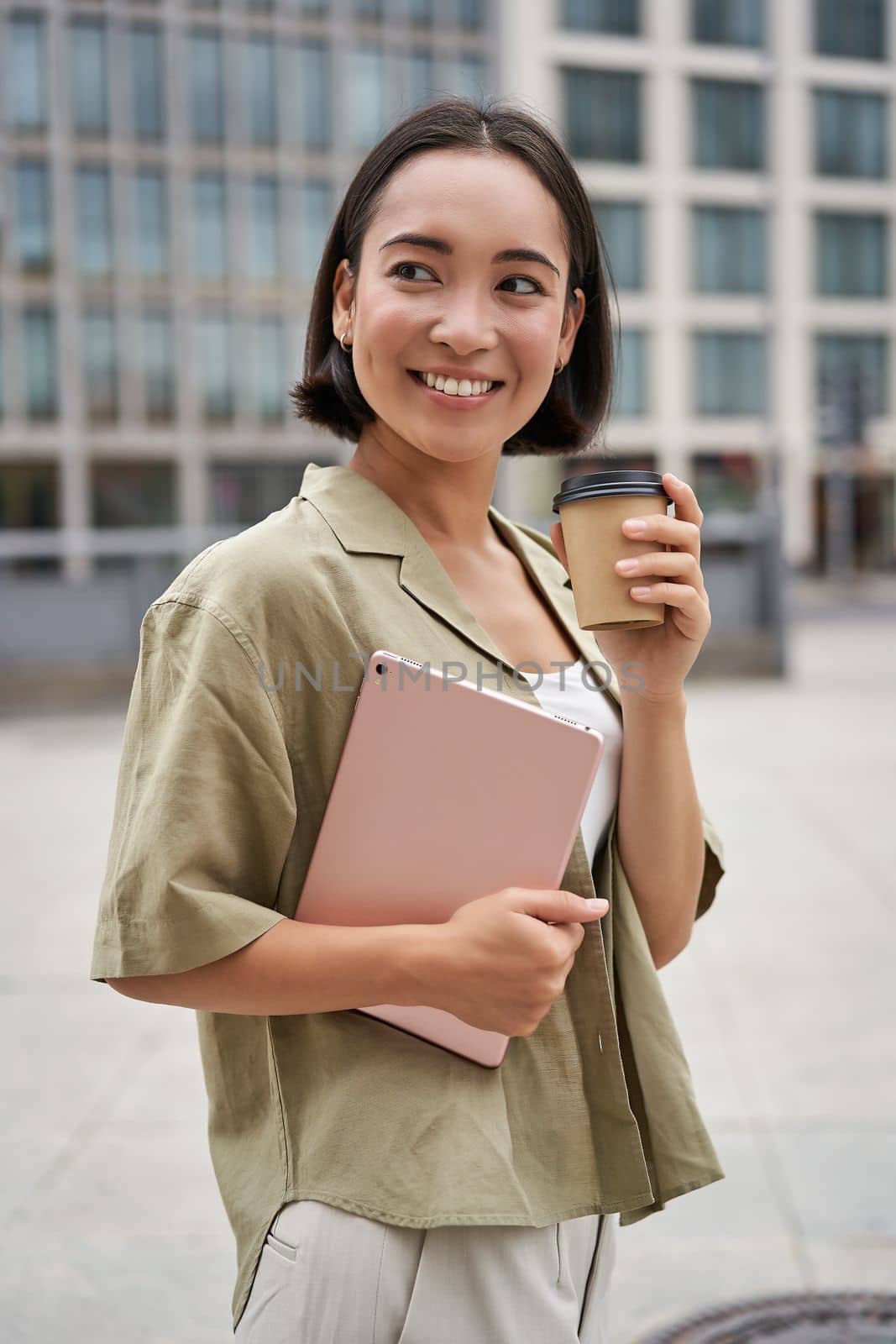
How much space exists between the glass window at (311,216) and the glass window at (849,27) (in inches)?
519

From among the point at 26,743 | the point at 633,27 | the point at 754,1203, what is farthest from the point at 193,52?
the point at 754,1203

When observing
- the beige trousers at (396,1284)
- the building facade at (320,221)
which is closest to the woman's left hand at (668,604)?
the beige trousers at (396,1284)

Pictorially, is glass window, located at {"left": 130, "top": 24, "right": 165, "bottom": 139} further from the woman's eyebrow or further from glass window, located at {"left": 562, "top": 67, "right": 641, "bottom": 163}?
the woman's eyebrow

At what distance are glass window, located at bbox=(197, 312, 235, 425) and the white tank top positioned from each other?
1284 inches

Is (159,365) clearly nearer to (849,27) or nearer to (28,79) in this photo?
(28,79)

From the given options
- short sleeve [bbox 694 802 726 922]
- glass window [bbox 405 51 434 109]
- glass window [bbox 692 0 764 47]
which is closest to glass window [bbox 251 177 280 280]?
glass window [bbox 405 51 434 109]

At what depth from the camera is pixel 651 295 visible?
107 feet

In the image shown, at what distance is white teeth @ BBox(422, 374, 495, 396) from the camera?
1.22m

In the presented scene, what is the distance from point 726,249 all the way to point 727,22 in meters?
5.33

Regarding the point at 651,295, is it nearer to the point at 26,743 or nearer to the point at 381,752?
the point at 26,743

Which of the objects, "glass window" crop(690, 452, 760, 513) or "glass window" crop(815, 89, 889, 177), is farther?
"glass window" crop(815, 89, 889, 177)

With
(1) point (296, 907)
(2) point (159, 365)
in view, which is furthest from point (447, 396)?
(2) point (159, 365)

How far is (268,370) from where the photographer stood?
109ft

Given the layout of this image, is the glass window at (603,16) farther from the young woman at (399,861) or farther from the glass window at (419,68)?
the young woman at (399,861)
